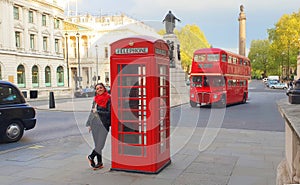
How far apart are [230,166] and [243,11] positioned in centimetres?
6109

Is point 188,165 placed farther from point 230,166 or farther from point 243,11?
point 243,11

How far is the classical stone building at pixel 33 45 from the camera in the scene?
33.8 meters

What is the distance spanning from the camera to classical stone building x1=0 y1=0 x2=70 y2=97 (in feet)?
111

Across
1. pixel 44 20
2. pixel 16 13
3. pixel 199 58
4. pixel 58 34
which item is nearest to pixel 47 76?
pixel 58 34

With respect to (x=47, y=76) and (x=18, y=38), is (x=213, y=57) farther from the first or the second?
(x=47, y=76)

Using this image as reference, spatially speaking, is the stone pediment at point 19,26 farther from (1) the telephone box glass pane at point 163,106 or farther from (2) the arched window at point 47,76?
(1) the telephone box glass pane at point 163,106

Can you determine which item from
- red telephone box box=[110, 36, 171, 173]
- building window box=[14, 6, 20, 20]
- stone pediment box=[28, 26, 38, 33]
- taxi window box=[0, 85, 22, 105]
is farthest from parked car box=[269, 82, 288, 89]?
red telephone box box=[110, 36, 171, 173]

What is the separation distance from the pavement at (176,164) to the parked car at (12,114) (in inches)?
39.4

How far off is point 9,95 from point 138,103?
16.8ft

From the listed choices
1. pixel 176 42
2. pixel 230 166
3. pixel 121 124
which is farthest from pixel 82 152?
pixel 176 42

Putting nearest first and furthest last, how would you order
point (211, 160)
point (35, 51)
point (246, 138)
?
point (211, 160) < point (246, 138) < point (35, 51)

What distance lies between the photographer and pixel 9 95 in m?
8.55

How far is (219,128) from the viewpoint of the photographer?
34.5ft

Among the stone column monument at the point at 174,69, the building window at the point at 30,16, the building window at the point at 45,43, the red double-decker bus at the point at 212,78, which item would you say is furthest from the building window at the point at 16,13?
the red double-decker bus at the point at 212,78
